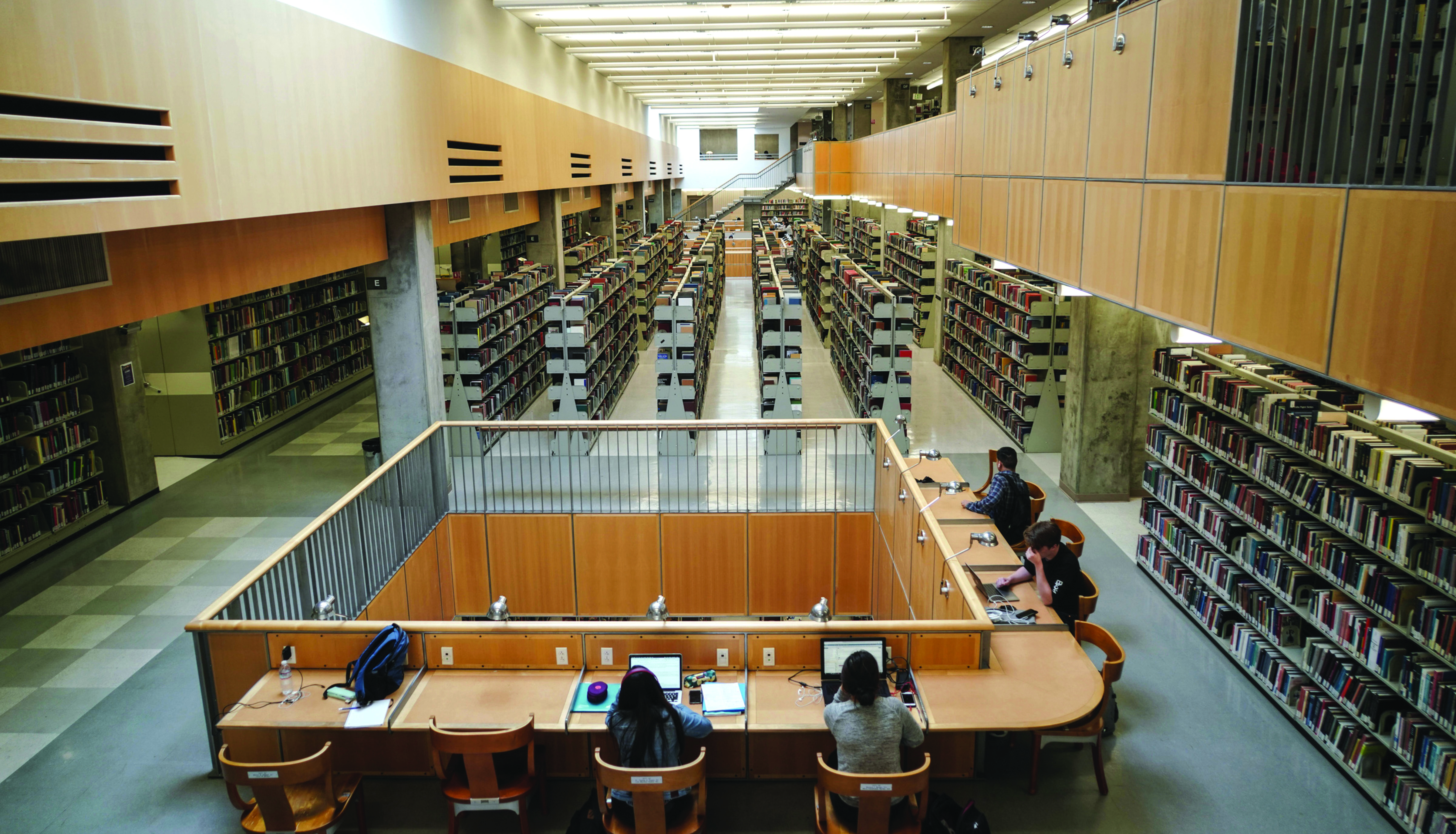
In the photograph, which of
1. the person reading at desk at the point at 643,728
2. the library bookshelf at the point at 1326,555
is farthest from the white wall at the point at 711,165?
the person reading at desk at the point at 643,728

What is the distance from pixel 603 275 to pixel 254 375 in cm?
509

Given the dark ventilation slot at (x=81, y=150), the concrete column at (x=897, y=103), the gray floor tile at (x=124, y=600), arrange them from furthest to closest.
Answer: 1. the concrete column at (x=897, y=103)
2. the gray floor tile at (x=124, y=600)
3. the dark ventilation slot at (x=81, y=150)

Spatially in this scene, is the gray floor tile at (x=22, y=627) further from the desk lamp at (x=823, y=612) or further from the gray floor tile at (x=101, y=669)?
the desk lamp at (x=823, y=612)

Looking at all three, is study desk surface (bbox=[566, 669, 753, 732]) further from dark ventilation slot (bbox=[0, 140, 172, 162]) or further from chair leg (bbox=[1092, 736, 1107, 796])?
dark ventilation slot (bbox=[0, 140, 172, 162])

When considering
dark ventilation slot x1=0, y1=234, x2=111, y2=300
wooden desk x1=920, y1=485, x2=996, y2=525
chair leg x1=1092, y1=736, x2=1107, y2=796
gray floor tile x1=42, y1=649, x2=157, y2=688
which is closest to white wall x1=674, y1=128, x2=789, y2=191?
wooden desk x1=920, y1=485, x2=996, y2=525

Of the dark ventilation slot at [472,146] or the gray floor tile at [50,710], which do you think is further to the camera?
the dark ventilation slot at [472,146]

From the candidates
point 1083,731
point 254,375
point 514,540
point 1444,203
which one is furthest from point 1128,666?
point 254,375

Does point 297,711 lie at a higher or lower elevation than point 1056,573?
lower

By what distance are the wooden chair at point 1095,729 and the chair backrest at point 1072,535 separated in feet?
4.30

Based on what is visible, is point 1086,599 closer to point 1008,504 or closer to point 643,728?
point 1008,504

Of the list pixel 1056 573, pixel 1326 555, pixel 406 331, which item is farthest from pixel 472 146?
pixel 1326 555

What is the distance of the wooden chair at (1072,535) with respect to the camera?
661cm

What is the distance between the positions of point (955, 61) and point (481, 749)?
13.2 meters

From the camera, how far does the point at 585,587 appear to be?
8203mm
